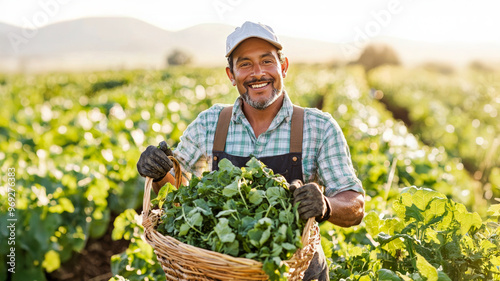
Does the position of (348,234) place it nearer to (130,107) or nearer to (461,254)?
(461,254)

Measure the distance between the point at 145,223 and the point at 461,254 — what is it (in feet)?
4.54

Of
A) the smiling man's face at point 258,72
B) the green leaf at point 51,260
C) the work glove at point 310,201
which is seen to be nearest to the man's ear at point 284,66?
the smiling man's face at point 258,72

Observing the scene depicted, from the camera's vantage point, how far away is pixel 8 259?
3.95 meters

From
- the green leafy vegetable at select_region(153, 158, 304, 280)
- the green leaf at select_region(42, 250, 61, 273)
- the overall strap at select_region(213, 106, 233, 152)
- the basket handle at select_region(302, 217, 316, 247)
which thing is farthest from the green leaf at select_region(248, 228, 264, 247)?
the green leaf at select_region(42, 250, 61, 273)

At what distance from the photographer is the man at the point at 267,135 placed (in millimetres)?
2357

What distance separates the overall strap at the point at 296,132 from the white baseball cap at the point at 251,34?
38 centimetres

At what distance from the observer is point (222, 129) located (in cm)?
266

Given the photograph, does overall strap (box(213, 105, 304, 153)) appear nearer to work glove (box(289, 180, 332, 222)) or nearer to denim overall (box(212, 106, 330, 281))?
denim overall (box(212, 106, 330, 281))

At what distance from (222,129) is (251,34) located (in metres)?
0.56

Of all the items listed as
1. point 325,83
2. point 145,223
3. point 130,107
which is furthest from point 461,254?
point 325,83

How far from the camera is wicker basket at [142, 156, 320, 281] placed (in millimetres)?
1652

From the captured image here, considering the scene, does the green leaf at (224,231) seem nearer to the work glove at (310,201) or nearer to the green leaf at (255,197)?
the green leaf at (255,197)

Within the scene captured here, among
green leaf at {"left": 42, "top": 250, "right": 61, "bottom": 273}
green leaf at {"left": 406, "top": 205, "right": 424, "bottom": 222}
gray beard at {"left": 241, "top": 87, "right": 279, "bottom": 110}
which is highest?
gray beard at {"left": 241, "top": 87, "right": 279, "bottom": 110}

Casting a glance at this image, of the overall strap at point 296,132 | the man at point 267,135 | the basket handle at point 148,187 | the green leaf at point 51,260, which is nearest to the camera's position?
the basket handle at point 148,187
